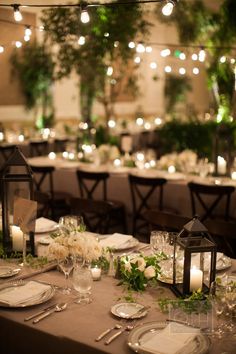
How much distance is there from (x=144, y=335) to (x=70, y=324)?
32cm

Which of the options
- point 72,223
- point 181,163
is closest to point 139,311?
point 72,223

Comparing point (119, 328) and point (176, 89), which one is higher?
point (176, 89)

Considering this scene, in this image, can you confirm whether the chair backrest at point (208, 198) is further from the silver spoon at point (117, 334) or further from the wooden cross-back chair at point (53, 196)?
the silver spoon at point (117, 334)

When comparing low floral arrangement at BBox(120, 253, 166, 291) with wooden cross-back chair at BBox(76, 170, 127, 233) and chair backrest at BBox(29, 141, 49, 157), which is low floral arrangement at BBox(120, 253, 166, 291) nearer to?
wooden cross-back chair at BBox(76, 170, 127, 233)

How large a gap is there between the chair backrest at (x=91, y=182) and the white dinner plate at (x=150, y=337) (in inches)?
132

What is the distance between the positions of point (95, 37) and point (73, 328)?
461cm

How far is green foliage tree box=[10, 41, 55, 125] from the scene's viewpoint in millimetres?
9320

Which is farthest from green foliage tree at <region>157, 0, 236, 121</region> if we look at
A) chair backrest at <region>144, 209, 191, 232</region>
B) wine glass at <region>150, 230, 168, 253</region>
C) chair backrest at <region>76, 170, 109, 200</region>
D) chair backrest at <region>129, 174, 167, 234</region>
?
wine glass at <region>150, 230, 168, 253</region>

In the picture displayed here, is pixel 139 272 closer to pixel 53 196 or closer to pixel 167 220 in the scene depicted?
pixel 167 220

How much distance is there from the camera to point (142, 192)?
5.50 metres

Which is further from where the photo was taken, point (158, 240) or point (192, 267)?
point (158, 240)

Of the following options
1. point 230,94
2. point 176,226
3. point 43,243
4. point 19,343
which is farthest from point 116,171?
point 19,343

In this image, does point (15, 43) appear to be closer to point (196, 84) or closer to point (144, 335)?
point (144, 335)

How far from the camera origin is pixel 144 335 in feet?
6.29
